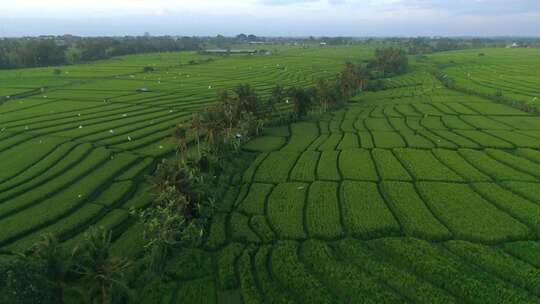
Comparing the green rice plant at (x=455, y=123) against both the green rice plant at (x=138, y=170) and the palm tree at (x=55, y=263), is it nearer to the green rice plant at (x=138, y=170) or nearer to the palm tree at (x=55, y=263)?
the green rice plant at (x=138, y=170)

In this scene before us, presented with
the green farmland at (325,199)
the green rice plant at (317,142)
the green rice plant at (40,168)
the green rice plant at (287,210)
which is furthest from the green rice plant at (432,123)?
the green rice plant at (40,168)

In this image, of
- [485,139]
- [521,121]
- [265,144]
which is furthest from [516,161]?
[265,144]

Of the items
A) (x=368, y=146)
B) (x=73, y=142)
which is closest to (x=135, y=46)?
(x=73, y=142)

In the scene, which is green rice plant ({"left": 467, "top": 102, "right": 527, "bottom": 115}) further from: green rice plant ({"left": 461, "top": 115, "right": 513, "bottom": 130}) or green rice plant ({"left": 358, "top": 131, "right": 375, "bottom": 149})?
green rice plant ({"left": 358, "top": 131, "right": 375, "bottom": 149})

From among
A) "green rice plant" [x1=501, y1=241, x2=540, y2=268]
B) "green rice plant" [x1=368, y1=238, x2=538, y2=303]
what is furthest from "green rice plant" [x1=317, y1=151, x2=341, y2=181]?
"green rice plant" [x1=501, y1=241, x2=540, y2=268]

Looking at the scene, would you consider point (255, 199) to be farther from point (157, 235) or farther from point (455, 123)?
point (455, 123)

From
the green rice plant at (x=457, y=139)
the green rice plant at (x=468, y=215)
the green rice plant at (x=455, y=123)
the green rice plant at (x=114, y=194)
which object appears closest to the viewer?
the green rice plant at (x=468, y=215)
